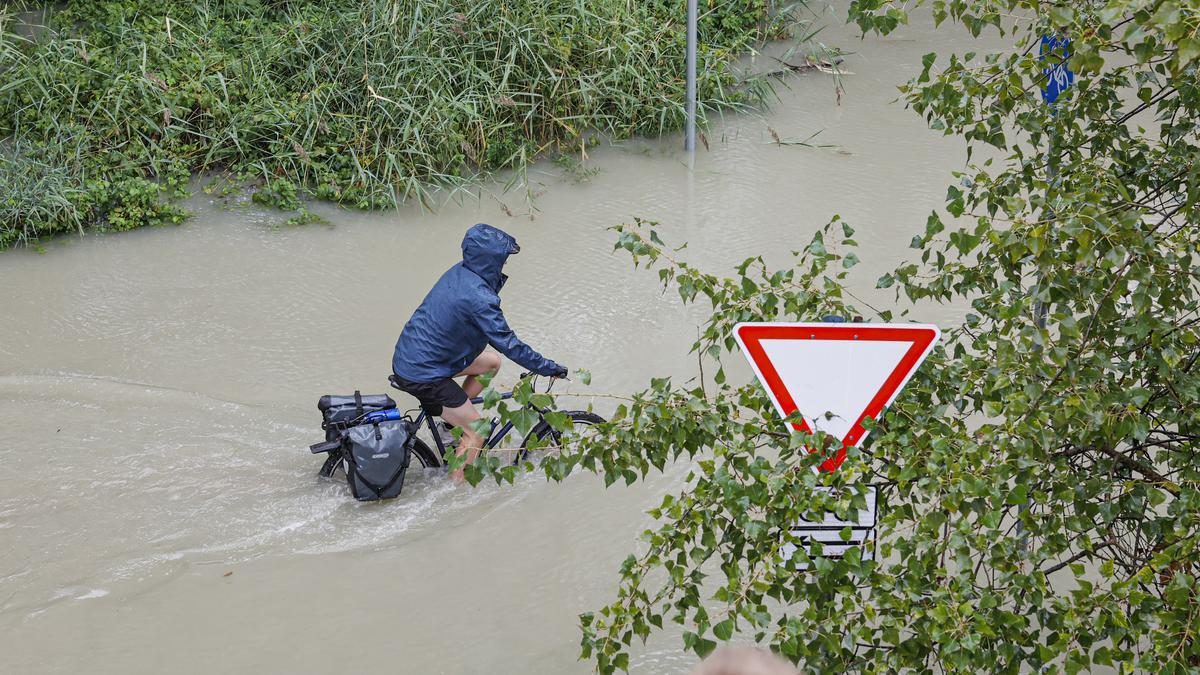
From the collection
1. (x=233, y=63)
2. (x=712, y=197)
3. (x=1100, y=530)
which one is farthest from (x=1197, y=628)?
(x=233, y=63)

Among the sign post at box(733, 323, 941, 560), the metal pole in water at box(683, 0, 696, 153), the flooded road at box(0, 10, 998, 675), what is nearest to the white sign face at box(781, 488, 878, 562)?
the sign post at box(733, 323, 941, 560)

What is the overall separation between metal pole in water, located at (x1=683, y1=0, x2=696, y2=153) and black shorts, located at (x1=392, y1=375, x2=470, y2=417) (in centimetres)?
507

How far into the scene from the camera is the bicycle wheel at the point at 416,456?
673 cm

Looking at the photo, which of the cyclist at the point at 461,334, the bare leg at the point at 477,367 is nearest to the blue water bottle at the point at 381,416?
the cyclist at the point at 461,334

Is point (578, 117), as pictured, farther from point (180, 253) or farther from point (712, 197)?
point (180, 253)

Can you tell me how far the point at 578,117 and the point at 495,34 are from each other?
1.09 meters

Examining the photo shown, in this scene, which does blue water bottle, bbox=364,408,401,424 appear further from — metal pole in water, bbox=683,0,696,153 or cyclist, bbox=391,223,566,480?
metal pole in water, bbox=683,0,696,153

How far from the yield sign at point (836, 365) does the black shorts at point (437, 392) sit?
3.01 meters

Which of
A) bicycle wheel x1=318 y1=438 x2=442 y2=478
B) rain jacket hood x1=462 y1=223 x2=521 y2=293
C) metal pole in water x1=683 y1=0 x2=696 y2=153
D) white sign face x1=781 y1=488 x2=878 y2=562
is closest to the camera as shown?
white sign face x1=781 y1=488 x2=878 y2=562

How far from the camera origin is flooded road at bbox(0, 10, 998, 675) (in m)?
5.84

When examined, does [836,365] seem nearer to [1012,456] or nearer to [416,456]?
[1012,456]

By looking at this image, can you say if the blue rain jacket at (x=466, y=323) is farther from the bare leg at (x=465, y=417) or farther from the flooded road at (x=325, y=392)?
the flooded road at (x=325, y=392)

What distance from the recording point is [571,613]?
5.91m

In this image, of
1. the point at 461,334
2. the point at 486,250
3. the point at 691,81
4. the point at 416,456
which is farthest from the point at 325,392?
the point at 691,81
